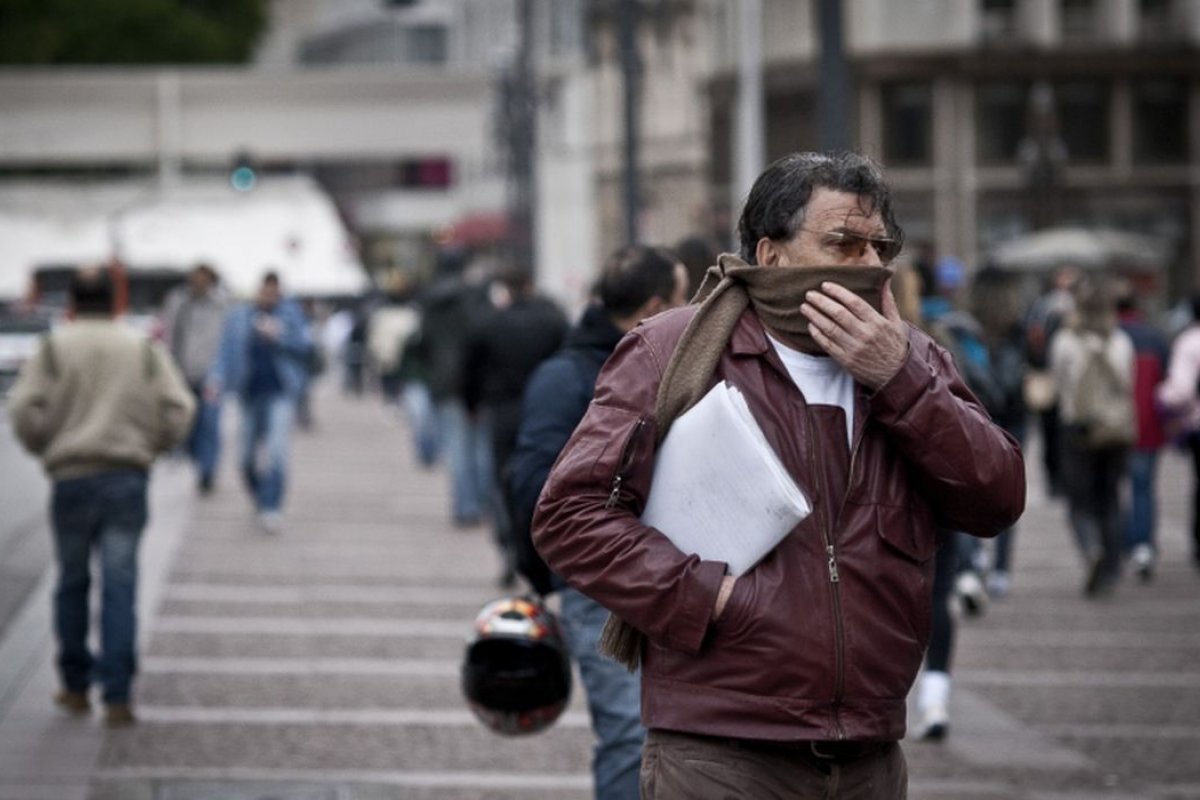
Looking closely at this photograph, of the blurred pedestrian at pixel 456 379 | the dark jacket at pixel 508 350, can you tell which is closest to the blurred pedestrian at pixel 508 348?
the dark jacket at pixel 508 350

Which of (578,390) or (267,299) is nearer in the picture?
(578,390)

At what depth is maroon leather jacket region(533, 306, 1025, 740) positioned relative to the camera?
4.72 metres

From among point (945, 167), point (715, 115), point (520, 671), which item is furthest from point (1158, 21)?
point (520, 671)

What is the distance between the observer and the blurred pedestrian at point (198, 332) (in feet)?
73.9

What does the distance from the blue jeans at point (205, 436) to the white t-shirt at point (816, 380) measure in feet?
58.7

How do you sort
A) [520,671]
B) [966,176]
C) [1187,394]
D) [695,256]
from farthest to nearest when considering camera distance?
[966,176]
[1187,394]
[695,256]
[520,671]

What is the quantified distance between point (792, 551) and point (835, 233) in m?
0.56

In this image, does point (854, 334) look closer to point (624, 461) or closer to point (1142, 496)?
point (624, 461)

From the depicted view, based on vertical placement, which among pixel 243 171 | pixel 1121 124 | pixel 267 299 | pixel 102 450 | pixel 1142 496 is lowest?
pixel 1142 496

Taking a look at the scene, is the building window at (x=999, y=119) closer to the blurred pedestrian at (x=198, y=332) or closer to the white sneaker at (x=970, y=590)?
the blurred pedestrian at (x=198, y=332)

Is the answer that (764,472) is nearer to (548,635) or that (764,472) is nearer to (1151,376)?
(548,635)

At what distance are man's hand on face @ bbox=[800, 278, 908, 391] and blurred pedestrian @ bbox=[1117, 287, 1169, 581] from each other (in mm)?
12273

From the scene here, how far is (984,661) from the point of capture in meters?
12.9

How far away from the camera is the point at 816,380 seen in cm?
482
